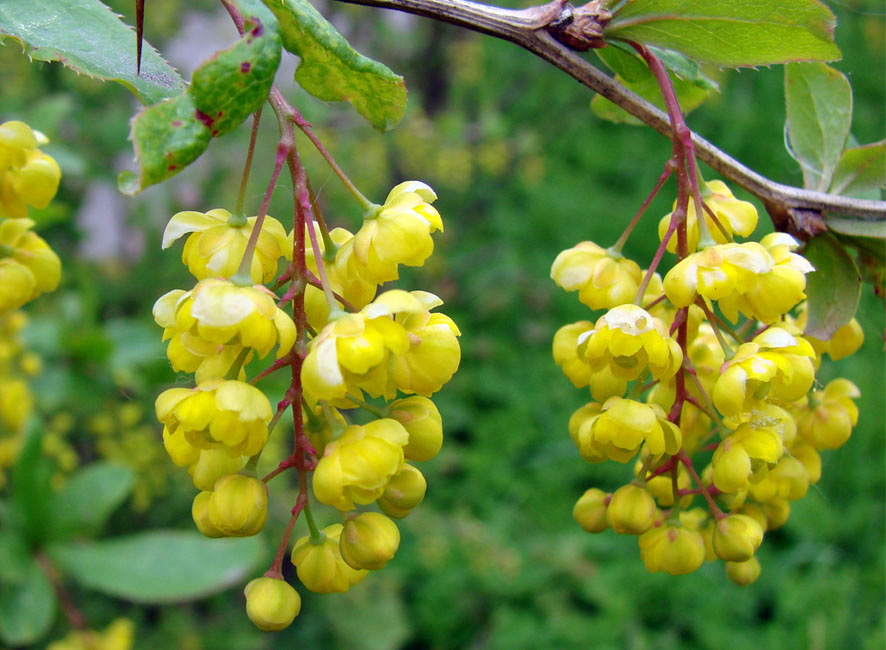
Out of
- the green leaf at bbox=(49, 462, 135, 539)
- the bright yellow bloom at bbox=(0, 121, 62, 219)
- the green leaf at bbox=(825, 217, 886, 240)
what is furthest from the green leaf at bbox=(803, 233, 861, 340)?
the green leaf at bbox=(49, 462, 135, 539)

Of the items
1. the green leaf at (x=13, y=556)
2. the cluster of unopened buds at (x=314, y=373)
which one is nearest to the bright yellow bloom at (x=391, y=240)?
the cluster of unopened buds at (x=314, y=373)

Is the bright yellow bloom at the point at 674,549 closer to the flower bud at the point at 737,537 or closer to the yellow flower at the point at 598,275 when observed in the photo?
the flower bud at the point at 737,537

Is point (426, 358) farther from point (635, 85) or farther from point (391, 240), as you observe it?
point (635, 85)

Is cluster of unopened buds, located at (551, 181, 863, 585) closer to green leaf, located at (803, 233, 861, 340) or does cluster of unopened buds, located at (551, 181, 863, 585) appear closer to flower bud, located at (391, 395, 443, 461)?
green leaf, located at (803, 233, 861, 340)

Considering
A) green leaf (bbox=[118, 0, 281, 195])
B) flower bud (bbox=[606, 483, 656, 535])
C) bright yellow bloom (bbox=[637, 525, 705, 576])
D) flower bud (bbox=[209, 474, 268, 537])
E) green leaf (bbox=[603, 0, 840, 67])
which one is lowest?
bright yellow bloom (bbox=[637, 525, 705, 576])

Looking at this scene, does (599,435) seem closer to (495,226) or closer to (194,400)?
(194,400)
